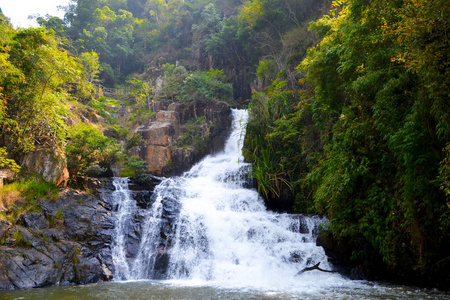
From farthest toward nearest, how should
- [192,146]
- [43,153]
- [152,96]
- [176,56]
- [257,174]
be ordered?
1. [176,56]
2. [152,96]
3. [192,146]
4. [257,174]
5. [43,153]

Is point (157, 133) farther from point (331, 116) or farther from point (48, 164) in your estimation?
point (331, 116)

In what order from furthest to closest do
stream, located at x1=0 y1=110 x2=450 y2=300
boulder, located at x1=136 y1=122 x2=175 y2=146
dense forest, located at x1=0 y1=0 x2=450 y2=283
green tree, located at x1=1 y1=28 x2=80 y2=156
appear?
boulder, located at x1=136 y1=122 x2=175 y2=146 < green tree, located at x1=1 y1=28 x2=80 y2=156 < stream, located at x1=0 y1=110 x2=450 y2=300 < dense forest, located at x1=0 y1=0 x2=450 y2=283

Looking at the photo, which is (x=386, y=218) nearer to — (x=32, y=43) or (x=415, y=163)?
Answer: (x=415, y=163)

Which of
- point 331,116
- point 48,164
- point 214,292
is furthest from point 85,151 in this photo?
point 331,116

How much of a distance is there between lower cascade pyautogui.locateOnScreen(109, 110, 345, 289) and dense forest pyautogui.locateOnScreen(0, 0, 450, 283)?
1.13 m

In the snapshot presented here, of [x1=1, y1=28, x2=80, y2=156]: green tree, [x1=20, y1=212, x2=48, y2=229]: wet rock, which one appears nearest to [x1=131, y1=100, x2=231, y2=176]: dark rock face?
[x1=1, y1=28, x2=80, y2=156]: green tree

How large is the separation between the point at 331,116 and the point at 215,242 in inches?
225

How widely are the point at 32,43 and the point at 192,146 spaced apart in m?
9.86

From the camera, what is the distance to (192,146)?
18.8 m

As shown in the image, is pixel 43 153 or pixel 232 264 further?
pixel 43 153

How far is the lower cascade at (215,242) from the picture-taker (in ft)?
28.7

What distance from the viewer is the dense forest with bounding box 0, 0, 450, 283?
19.1ft

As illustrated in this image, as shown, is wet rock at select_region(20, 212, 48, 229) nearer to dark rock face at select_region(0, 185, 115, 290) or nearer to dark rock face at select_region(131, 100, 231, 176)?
dark rock face at select_region(0, 185, 115, 290)

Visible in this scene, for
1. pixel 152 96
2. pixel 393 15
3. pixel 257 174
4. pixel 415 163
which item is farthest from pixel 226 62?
pixel 415 163
